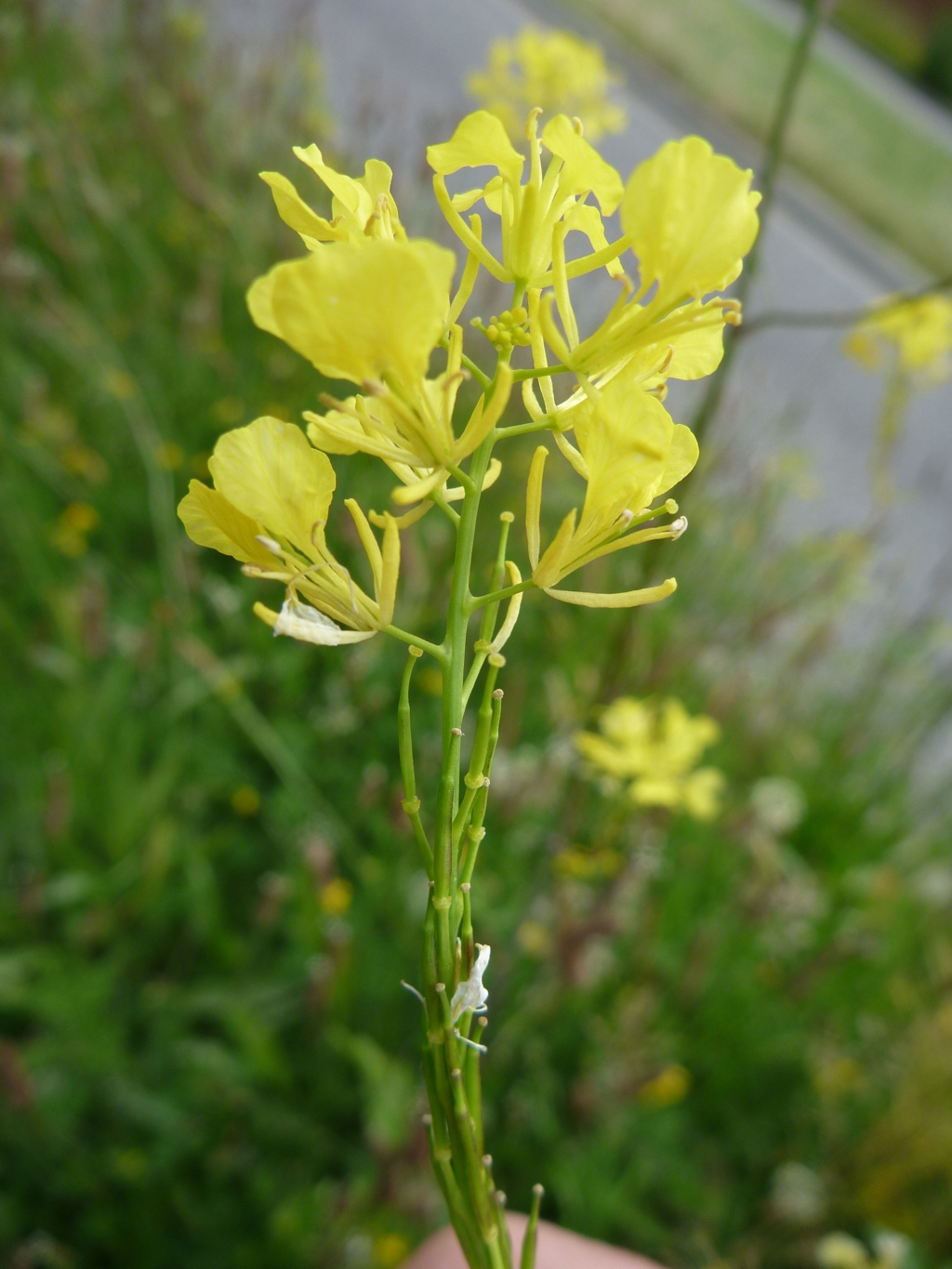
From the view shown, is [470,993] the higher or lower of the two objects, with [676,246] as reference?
lower

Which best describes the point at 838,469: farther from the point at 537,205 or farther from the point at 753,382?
the point at 537,205

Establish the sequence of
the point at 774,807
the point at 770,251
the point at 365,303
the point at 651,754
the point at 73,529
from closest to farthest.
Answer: the point at 365,303 → the point at 651,754 → the point at 774,807 → the point at 73,529 → the point at 770,251

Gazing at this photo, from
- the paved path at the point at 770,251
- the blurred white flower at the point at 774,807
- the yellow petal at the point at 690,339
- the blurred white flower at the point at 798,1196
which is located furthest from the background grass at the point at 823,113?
the yellow petal at the point at 690,339

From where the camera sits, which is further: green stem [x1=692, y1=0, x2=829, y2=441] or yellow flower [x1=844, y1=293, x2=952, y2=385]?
yellow flower [x1=844, y1=293, x2=952, y2=385]

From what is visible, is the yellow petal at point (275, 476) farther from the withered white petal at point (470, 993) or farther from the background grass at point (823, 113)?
the background grass at point (823, 113)

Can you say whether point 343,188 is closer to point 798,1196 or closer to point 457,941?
point 457,941

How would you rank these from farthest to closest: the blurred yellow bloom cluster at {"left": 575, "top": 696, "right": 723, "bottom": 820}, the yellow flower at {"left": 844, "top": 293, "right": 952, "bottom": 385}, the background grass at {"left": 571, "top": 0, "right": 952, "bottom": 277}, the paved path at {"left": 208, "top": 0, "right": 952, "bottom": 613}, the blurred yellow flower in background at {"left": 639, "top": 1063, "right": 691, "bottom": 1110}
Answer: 1. the background grass at {"left": 571, "top": 0, "right": 952, "bottom": 277}
2. the paved path at {"left": 208, "top": 0, "right": 952, "bottom": 613}
3. the yellow flower at {"left": 844, "top": 293, "right": 952, "bottom": 385}
4. the blurred yellow flower in background at {"left": 639, "top": 1063, "right": 691, "bottom": 1110}
5. the blurred yellow bloom cluster at {"left": 575, "top": 696, "right": 723, "bottom": 820}

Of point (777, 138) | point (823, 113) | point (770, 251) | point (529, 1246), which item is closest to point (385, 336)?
point (529, 1246)

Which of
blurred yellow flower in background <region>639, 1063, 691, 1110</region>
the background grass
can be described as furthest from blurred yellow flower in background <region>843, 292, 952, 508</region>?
the background grass

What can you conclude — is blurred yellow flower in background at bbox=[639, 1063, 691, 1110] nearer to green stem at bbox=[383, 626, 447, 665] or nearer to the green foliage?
the green foliage
